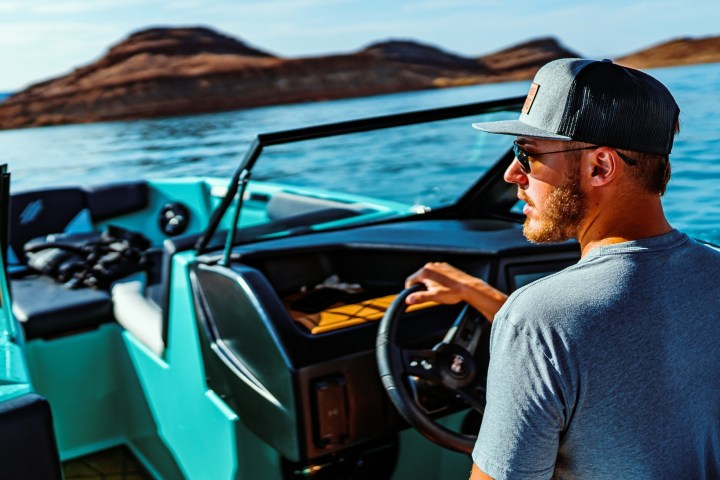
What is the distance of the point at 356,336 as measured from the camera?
178 centimetres

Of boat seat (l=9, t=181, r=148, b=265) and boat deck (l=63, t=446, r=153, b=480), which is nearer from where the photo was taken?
boat deck (l=63, t=446, r=153, b=480)

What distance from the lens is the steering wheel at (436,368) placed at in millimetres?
1458

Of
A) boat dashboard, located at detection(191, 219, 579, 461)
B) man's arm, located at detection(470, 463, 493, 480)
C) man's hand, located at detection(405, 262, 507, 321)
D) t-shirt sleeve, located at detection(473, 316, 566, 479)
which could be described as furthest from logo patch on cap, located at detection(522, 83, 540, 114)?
boat dashboard, located at detection(191, 219, 579, 461)

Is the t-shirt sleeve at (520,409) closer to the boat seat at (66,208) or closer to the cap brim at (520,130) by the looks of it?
the cap brim at (520,130)

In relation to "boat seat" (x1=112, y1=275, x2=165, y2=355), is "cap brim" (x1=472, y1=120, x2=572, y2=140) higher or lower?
higher

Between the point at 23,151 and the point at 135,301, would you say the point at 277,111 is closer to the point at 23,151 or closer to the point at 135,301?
the point at 23,151

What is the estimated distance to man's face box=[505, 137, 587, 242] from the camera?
94 cm

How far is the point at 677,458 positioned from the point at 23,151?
3946 cm

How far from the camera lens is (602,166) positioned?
915 mm

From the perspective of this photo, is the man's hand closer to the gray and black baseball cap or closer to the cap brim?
the cap brim

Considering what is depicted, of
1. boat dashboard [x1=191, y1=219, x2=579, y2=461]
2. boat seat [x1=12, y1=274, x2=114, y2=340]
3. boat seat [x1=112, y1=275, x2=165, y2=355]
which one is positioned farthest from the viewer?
boat seat [x1=12, y1=274, x2=114, y2=340]

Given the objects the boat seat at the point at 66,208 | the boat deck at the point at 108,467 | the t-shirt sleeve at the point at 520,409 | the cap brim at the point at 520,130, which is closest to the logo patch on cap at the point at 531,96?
the cap brim at the point at 520,130

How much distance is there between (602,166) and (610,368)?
23cm

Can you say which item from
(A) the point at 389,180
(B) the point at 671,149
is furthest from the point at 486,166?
(A) the point at 389,180
